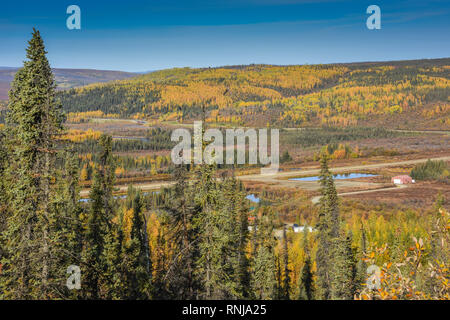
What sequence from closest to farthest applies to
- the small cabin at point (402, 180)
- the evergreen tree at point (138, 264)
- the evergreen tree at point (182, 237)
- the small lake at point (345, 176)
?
the evergreen tree at point (182, 237), the evergreen tree at point (138, 264), the small cabin at point (402, 180), the small lake at point (345, 176)

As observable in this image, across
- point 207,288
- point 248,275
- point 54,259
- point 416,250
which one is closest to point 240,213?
point 248,275

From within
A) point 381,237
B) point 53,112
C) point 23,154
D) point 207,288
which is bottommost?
point 381,237

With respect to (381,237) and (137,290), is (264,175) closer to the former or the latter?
(381,237)

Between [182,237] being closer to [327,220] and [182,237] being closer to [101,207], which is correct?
A: [101,207]

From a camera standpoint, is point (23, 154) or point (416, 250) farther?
point (23, 154)

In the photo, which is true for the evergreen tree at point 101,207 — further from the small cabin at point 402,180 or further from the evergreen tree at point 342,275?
the small cabin at point 402,180

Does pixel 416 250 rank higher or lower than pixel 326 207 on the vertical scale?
higher

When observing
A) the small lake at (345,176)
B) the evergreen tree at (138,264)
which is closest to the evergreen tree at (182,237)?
the evergreen tree at (138,264)

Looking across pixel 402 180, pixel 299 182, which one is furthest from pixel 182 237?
pixel 402 180
